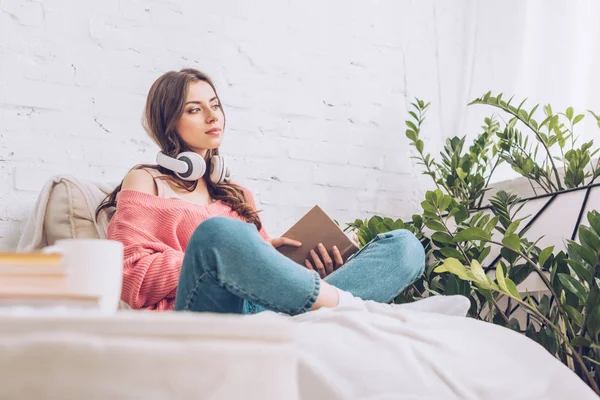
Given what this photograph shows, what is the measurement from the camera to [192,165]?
1.72 m

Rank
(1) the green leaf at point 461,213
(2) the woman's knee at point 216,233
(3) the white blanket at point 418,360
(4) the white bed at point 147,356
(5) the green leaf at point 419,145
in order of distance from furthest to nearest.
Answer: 1. (5) the green leaf at point 419,145
2. (1) the green leaf at point 461,213
3. (2) the woman's knee at point 216,233
4. (3) the white blanket at point 418,360
5. (4) the white bed at point 147,356

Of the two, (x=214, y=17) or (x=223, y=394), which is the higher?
(x=214, y=17)

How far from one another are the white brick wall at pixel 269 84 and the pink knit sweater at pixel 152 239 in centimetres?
46

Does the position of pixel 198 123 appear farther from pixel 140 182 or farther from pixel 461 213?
pixel 461 213

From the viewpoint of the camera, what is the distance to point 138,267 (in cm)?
143

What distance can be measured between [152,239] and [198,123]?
1.40 ft

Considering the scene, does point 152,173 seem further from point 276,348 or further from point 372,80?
point 276,348

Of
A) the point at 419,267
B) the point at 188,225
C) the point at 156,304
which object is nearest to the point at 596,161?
the point at 419,267

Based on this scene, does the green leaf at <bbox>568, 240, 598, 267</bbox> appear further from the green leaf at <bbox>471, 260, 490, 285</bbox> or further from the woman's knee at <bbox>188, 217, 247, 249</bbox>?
the woman's knee at <bbox>188, 217, 247, 249</bbox>

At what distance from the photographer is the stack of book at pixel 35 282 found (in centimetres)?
46

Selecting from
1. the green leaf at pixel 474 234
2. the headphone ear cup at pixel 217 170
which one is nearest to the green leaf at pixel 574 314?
the green leaf at pixel 474 234

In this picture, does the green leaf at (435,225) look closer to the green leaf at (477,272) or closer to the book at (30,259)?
the green leaf at (477,272)

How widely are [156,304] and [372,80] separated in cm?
133

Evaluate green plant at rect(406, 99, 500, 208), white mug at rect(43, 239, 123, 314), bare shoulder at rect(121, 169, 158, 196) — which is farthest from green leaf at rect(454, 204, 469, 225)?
white mug at rect(43, 239, 123, 314)
